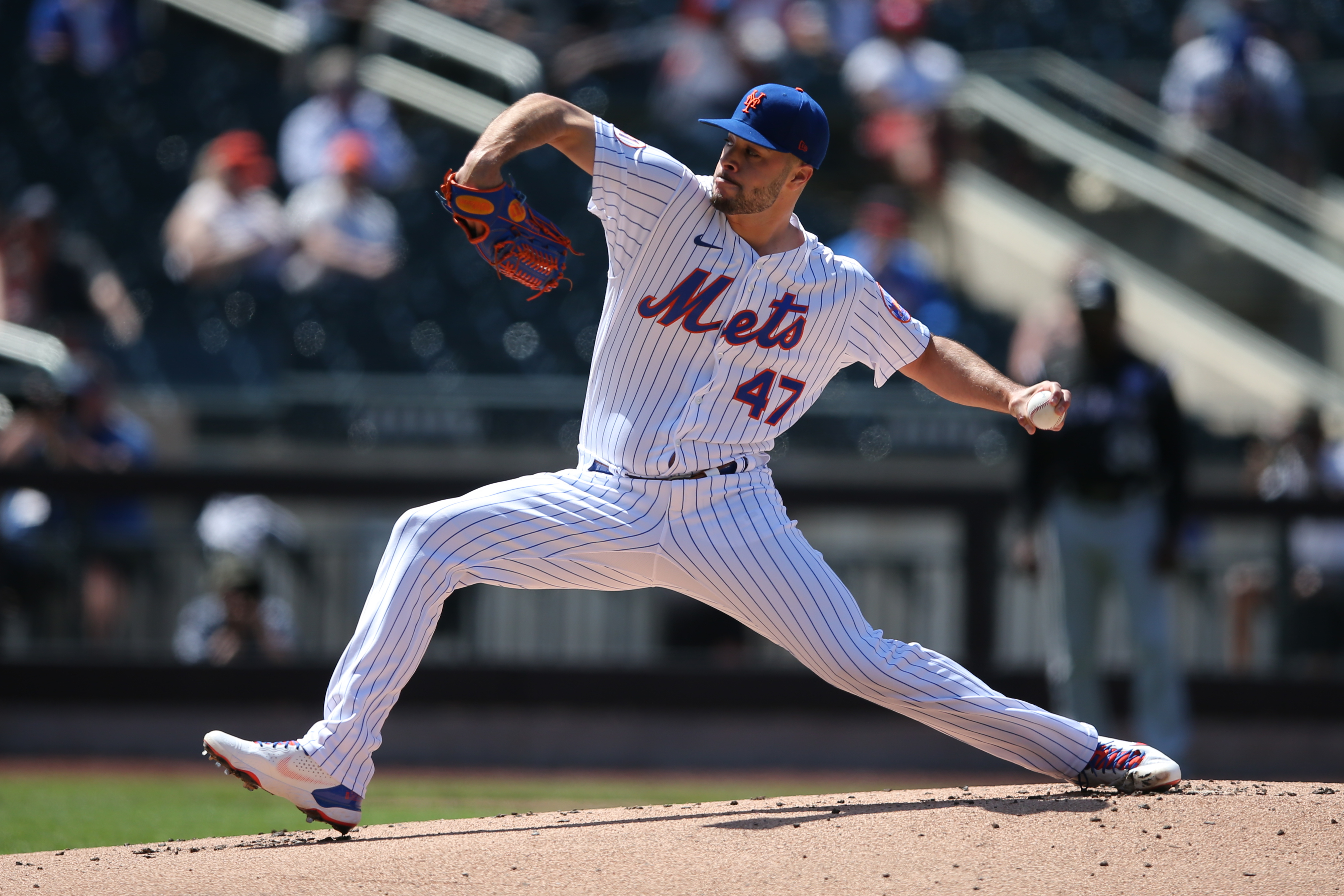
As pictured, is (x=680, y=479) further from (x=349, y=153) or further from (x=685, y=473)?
(x=349, y=153)

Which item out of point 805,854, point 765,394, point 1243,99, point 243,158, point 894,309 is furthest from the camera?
point 1243,99

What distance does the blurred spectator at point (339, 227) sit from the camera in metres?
10.2

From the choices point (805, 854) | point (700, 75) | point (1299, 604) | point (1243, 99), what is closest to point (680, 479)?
point (805, 854)

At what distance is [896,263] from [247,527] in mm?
4279

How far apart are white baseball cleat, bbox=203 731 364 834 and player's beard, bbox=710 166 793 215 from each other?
1.72 metres

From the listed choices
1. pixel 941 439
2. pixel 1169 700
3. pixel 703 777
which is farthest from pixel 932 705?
pixel 941 439

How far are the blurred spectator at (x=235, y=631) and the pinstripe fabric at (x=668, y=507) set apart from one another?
4.12 metres

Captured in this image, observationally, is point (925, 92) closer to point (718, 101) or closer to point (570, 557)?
point (718, 101)

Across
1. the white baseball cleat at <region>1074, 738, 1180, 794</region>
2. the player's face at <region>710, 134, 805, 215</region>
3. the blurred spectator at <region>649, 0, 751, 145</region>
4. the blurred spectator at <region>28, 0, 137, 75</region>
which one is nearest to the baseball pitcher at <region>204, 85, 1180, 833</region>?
the player's face at <region>710, 134, 805, 215</region>

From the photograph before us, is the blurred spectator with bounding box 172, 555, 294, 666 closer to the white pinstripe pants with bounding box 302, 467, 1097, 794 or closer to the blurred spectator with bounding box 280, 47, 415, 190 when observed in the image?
the blurred spectator with bounding box 280, 47, 415, 190

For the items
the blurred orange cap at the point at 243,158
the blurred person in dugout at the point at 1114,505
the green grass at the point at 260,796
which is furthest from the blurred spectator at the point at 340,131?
the blurred person in dugout at the point at 1114,505

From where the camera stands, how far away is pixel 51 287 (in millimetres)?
9820

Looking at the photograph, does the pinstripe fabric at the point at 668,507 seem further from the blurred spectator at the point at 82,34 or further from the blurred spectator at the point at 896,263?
the blurred spectator at the point at 82,34

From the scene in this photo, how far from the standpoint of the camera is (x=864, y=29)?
12.0 m
